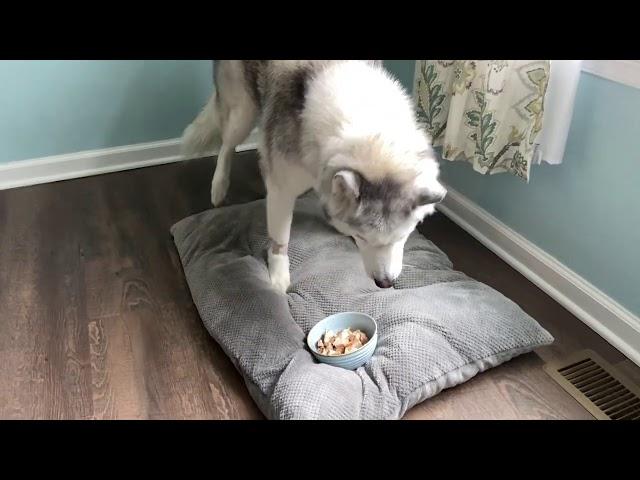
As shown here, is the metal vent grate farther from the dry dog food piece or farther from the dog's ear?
the dog's ear

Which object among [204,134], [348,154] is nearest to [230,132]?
[204,134]

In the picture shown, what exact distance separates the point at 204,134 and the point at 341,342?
1361 mm

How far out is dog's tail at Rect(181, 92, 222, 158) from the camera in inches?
103

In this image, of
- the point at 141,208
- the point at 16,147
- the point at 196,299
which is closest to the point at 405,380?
the point at 196,299

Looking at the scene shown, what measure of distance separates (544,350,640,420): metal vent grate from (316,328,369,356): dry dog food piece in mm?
582

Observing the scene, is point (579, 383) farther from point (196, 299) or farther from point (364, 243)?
point (196, 299)

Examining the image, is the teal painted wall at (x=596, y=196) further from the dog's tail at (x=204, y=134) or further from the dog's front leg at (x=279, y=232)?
the dog's tail at (x=204, y=134)

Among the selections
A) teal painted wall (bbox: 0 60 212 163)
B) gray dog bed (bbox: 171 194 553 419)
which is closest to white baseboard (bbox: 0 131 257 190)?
teal painted wall (bbox: 0 60 212 163)

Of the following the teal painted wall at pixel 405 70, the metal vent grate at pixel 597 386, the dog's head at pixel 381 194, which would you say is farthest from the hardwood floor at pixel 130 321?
the teal painted wall at pixel 405 70

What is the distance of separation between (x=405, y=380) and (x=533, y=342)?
0.45 meters

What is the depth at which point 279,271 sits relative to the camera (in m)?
2.05

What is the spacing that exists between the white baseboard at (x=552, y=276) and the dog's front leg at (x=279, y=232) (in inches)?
33.7

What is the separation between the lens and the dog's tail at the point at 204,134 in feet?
8.56

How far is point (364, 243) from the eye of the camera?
162cm
